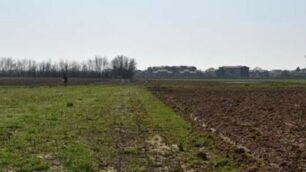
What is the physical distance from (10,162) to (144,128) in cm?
831

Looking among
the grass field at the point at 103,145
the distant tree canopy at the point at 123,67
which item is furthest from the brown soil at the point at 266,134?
the distant tree canopy at the point at 123,67

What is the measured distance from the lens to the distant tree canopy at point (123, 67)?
174625 mm

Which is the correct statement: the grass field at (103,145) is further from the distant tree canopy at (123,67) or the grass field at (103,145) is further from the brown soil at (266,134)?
the distant tree canopy at (123,67)

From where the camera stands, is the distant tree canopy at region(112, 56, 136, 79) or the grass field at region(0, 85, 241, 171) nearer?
the grass field at region(0, 85, 241, 171)

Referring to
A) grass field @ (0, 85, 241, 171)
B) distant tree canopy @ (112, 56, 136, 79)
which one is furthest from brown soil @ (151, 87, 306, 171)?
distant tree canopy @ (112, 56, 136, 79)

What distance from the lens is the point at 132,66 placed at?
18338cm

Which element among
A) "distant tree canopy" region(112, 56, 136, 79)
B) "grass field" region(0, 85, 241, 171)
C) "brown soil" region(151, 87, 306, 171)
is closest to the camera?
"grass field" region(0, 85, 241, 171)

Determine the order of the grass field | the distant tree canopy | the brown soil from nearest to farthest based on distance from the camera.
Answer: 1. the grass field
2. the brown soil
3. the distant tree canopy

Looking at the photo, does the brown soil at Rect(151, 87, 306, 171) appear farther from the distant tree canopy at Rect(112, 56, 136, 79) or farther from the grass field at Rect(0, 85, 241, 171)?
the distant tree canopy at Rect(112, 56, 136, 79)

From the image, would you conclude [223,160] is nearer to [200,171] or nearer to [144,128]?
[200,171]

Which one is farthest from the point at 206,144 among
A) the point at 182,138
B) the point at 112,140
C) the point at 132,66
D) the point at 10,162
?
the point at 132,66

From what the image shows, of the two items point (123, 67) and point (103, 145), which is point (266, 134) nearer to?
point (103, 145)

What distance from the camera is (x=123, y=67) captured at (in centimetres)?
18350

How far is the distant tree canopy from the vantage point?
17462 cm
